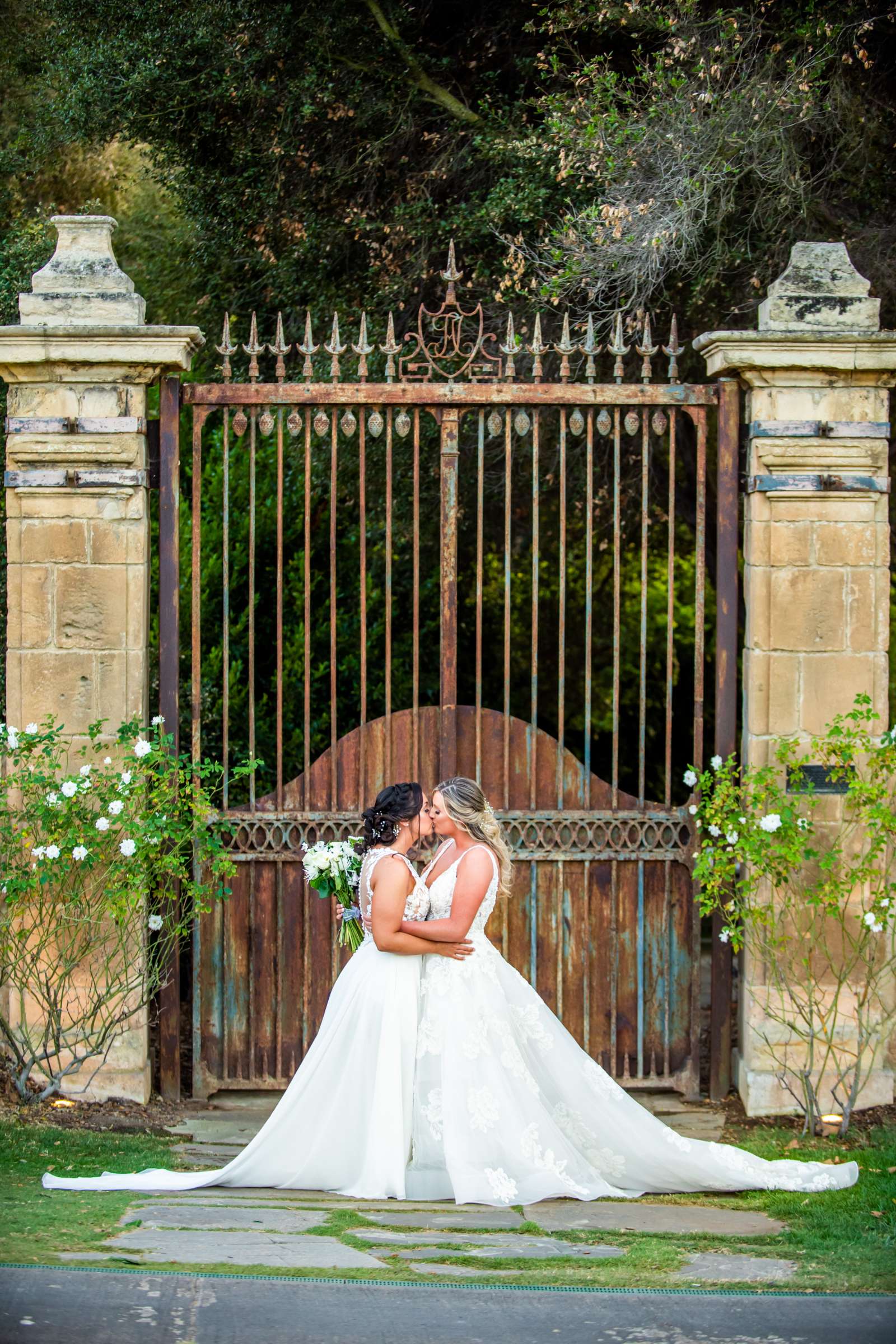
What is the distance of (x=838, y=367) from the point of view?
218 inches

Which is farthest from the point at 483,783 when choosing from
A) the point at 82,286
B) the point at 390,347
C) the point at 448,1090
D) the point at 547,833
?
the point at 82,286

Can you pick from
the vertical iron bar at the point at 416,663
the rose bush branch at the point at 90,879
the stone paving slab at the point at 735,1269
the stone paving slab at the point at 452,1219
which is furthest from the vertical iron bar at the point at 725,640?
the rose bush branch at the point at 90,879

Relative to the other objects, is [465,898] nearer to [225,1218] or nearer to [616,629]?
[225,1218]

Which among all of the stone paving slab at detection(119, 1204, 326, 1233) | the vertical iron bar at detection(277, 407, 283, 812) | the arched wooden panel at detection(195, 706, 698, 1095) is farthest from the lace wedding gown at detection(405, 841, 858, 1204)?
the vertical iron bar at detection(277, 407, 283, 812)

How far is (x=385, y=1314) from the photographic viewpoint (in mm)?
3443

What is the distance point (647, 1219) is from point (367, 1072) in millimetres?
1025

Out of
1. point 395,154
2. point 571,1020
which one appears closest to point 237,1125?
point 571,1020

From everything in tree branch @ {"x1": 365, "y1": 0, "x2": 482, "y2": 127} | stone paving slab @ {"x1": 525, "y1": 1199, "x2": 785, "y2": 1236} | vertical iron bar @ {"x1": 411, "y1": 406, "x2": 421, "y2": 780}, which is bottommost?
stone paving slab @ {"x1": 525, "y1": 1199, "x2": 785, "y2": 1236}

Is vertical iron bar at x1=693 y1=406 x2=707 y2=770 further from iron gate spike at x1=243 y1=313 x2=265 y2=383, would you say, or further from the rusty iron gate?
iron gate spike at x1=243 y1=313 x2=265 y2=383

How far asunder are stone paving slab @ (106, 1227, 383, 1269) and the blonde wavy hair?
1.44 metres

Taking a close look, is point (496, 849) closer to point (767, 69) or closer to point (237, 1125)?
point (237, 1125)

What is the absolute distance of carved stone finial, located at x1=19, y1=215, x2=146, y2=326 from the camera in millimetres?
5500

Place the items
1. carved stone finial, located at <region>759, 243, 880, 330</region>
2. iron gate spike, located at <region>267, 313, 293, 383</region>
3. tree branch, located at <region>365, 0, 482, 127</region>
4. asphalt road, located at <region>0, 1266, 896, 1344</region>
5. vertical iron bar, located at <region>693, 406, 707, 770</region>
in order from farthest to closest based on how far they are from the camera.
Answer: tree branch, located at <region>365, 0, 482, 127</region> → vertical iron bar, located at <region>693, 406, 707, 770</region> → carved stone finial, located at <region>759, 243, 880, 330</region> → iron gate spike, located at <region>267, 313, 293, 383</region> → asphalt road, located at <region>0, 1266, 896, 1344</region>

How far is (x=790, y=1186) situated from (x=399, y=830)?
1.78 m
